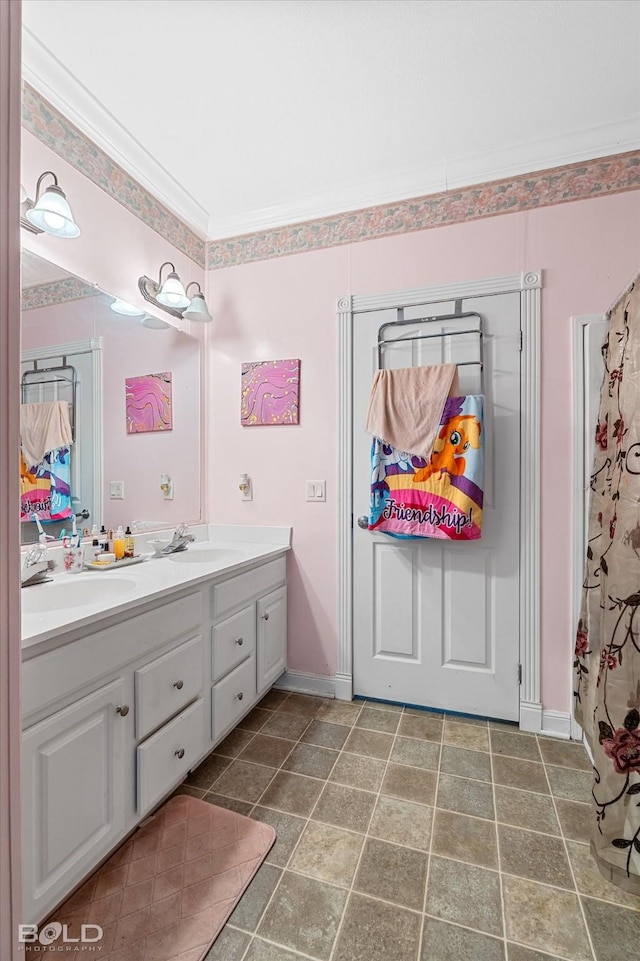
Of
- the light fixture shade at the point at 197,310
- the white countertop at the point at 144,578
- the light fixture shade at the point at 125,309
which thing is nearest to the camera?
the white countertop at the point at 144,578

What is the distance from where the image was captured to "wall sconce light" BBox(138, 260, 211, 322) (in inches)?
83.6

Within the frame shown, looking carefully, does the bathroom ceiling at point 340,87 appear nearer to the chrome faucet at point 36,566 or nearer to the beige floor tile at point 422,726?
the chrome faucet at point 36,566

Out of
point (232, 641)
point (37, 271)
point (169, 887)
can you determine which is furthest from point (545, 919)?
point (37, 271)

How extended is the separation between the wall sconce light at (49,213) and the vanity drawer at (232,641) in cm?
160

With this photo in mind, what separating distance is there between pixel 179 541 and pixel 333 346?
4.25 ft

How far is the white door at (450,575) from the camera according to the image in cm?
201

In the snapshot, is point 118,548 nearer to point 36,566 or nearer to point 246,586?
point 36,566

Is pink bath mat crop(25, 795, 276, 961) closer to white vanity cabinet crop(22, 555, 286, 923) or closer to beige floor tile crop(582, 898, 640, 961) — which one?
white vanity cabinet crop(22, 555, 286, 923)

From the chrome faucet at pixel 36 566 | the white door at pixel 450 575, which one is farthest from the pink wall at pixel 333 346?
the chrome faucet at pixel 36 566

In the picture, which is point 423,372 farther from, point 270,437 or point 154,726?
point 154,726

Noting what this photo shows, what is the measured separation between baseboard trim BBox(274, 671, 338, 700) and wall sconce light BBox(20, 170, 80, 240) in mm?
2265

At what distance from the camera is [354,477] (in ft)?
7.39

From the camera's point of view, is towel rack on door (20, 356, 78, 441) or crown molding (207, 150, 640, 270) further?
crown molding (207, 150, 640, 270)

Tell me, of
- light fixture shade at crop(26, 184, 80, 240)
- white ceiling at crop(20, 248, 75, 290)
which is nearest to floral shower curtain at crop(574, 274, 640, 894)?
light fixture shade at crop(26, 184, 80, 240)
